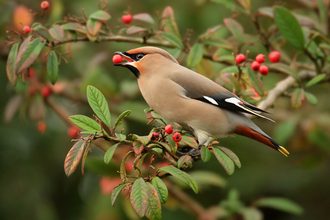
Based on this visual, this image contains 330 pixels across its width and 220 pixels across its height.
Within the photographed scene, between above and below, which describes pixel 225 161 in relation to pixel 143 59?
below

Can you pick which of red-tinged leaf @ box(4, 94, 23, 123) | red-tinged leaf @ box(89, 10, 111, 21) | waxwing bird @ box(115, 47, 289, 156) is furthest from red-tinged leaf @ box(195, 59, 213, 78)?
red-tinged leaf @ box(4, 94, 23, 123)

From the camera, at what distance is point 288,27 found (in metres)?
2.61

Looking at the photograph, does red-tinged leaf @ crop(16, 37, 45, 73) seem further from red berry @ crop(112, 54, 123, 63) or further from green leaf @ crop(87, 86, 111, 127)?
green leaf @ crop(87, 86, 111, 127)

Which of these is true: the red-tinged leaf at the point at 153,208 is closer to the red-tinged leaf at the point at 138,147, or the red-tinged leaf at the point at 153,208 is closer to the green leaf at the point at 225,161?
the red-tinged leaf at the point at 138,147

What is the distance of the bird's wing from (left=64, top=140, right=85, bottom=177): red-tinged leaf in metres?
0.96

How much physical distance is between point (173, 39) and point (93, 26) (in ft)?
1.84

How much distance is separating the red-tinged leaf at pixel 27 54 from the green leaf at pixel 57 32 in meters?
0.12

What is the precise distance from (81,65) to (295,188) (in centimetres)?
297

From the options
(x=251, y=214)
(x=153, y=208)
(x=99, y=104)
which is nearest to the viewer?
(x=153, y=208)

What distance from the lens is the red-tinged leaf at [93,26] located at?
245 centimetres

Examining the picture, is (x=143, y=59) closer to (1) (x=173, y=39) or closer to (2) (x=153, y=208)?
(1) (x=173, y=39)

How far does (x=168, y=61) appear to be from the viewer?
2.58 meters

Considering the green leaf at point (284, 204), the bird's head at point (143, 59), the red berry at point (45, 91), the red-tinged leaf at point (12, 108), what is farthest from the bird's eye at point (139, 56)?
the green leaf at point (284, 204)

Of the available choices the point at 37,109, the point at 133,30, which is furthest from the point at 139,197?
the point at 37,109
